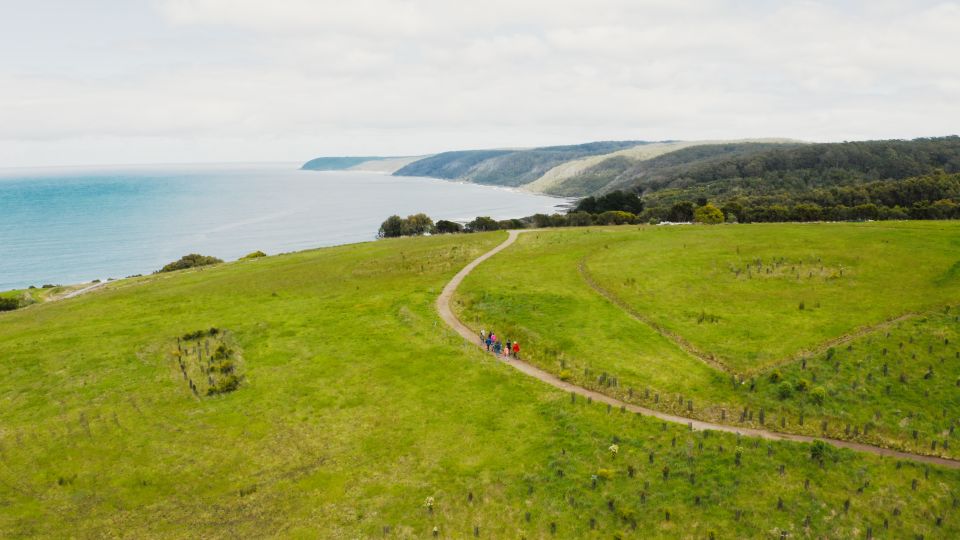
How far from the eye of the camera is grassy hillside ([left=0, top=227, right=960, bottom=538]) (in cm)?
2634

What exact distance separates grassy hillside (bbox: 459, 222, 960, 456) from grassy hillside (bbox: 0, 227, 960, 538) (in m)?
3.41

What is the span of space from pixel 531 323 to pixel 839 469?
86.3ft

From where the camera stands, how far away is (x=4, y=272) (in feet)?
538

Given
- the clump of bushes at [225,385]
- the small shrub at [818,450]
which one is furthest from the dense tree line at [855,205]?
the clump of bushes at [225,385]

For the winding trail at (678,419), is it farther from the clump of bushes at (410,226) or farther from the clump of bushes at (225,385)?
the clump of bushes at (410,226)

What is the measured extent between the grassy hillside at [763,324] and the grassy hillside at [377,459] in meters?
3.41

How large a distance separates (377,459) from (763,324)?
35.4 metres

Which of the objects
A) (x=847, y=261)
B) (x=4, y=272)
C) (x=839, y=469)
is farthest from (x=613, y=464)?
(x=4, y=272)

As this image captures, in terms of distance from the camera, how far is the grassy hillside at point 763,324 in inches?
1382

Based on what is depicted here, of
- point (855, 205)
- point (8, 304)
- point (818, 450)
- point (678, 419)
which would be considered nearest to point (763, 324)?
point (678, 419)

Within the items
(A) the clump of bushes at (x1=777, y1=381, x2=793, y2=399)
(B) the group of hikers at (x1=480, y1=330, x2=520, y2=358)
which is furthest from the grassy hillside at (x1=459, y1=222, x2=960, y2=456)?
(B) the group of hikers at (x1=480, y1=330, x2=520, y2=358)

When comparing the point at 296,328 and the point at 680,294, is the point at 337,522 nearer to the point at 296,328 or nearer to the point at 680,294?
the point at 296,328

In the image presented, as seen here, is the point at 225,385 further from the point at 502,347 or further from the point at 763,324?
the point at 763,324

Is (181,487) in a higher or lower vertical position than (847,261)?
lower
